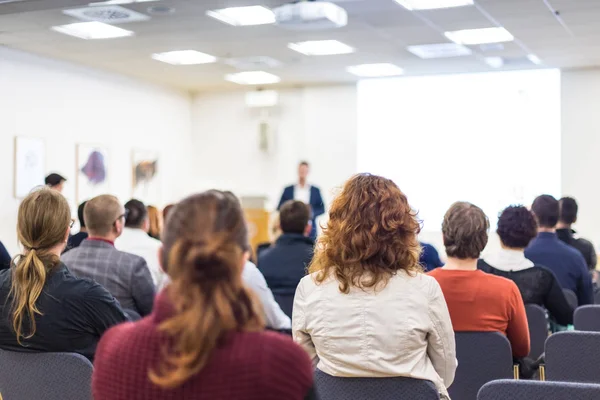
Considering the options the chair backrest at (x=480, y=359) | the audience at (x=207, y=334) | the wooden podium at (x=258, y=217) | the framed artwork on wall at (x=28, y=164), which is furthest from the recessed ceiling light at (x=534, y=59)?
the audience at (x=207, y=334)

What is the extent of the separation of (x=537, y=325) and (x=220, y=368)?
286 centimetres

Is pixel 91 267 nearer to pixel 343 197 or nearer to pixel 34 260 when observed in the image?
pixel 34 260

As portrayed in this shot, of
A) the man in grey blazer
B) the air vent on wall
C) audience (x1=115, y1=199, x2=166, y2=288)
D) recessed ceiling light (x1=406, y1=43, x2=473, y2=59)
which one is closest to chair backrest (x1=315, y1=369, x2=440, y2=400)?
the man in grey blazer

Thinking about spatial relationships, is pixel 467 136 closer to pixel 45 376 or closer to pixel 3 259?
pixel 3 259

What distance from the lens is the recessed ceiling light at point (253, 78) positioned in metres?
11.5

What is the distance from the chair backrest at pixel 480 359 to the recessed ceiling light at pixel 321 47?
643cm

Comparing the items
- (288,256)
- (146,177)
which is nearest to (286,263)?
(288,256)

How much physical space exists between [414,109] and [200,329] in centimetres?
1077

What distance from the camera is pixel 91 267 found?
158 inches

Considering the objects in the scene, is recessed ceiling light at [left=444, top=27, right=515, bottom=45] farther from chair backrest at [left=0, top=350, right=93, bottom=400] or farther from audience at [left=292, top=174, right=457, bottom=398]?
chair backrest at [left=0, top=350, right=93, bottom=400]

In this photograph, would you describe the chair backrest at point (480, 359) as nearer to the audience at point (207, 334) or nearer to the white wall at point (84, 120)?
the audience at point (207, 334)

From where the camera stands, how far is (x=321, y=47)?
31.3 feet

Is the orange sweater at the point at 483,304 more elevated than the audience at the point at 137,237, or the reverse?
the audience at the point at 137,237

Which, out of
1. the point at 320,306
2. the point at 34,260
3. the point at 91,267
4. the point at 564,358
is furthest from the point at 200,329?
the point at 91,267
